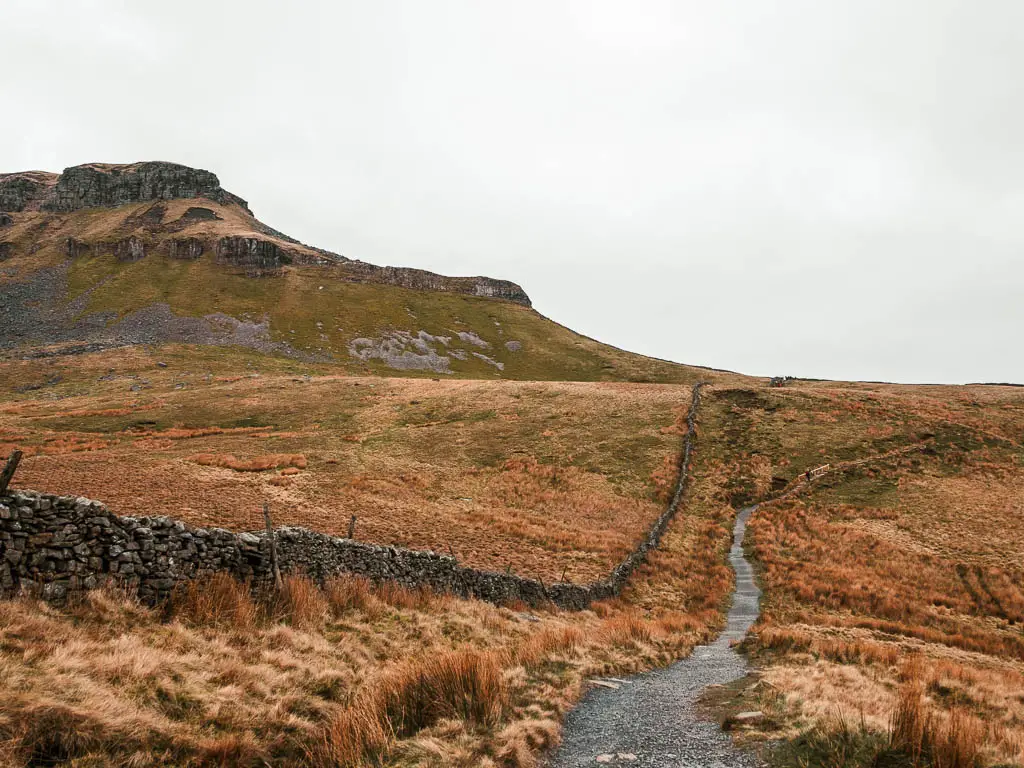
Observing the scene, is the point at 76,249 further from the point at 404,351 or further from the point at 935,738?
the point at 935,738

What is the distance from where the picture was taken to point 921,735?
621 cm

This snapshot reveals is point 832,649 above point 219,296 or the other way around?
the other way around

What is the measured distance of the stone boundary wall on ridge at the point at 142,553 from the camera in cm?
920

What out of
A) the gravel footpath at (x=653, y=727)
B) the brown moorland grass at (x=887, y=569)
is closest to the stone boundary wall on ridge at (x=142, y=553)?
the gravel footpath at (x=653, y=727)

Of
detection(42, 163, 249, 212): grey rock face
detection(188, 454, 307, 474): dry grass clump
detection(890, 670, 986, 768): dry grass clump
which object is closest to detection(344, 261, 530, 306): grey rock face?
detection(42, 163, 249, 212): grey rock face

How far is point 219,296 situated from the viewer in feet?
434

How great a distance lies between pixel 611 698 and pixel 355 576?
856 cm

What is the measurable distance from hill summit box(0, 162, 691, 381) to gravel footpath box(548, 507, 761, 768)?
105785 mm

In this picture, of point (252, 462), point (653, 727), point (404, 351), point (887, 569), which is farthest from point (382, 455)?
point (404, 351)

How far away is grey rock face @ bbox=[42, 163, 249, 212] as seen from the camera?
7087 inches

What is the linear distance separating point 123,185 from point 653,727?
773 feet

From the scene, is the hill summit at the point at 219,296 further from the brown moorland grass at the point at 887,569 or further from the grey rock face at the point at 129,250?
the brown moorland grass at the point at 887,569

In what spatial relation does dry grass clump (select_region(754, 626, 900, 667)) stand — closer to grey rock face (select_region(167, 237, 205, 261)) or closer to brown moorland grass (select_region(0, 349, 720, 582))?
brown moorland grass (select_region(0, 349, 720, 582))

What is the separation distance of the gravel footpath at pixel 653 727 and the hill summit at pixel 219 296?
106 metres
